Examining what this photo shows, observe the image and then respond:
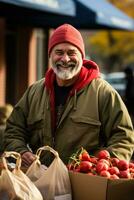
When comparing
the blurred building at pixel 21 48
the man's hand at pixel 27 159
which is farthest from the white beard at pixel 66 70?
the blurred building at pixel 21 48

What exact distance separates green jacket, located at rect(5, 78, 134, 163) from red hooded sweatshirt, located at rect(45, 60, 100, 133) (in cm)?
3

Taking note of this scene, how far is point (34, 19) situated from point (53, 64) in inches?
363

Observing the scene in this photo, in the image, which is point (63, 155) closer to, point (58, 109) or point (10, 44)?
point (58, 109)

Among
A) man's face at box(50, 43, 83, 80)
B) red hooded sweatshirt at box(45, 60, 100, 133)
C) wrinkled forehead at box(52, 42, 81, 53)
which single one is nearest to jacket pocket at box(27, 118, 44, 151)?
red hooded sweatshirt at box(45, 60, 100, 133)

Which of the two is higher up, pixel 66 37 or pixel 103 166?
pixel 66 37

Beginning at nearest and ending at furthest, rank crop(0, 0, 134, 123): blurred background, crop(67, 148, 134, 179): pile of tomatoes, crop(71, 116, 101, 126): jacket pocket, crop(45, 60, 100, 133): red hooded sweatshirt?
crop(67, 148, 134, 179): pile of tomatoes < crop(71, 116, 101, 126): jacket pocket < crop(45, 60, 100, 133): red hooded sweatshirt < crop(0, 0, 134, 123): blurred background

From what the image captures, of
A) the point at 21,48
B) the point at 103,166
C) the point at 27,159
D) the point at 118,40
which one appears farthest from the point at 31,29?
the point at 118,40

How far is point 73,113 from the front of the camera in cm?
415

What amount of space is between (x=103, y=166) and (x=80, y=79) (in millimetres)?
954

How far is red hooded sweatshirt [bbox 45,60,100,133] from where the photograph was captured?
4.21 meters

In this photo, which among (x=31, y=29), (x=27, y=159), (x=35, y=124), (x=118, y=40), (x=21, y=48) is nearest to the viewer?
(x=27, y=159)

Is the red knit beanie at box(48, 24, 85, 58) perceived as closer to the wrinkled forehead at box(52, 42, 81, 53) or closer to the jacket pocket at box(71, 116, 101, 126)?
the wrinkled forehead at box(52, 42, 81, 53)

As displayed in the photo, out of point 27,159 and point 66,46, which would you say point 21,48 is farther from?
point 27,159

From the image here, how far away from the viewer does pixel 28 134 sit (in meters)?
4.43
